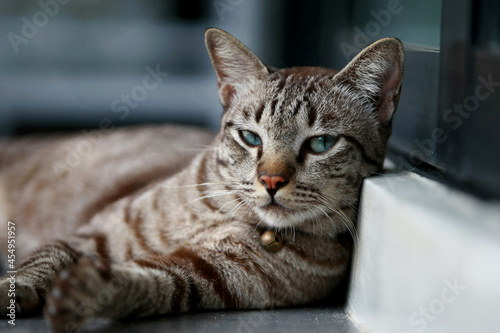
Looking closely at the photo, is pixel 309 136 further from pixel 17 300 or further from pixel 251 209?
pixel 17 300

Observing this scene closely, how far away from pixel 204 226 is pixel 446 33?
1135 mm

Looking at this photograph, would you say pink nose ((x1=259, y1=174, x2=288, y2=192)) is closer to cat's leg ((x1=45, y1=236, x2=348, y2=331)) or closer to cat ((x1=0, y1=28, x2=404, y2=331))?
cat ((x1=0, y1=28, x2=404, y2=331))

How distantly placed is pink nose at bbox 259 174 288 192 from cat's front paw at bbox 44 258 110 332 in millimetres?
601

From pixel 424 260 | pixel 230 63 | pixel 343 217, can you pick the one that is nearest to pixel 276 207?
pixel 343 217

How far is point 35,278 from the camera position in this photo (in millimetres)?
2021

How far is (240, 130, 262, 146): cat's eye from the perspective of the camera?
2113mm

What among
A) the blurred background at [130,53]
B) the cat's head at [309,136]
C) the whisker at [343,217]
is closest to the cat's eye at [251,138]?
the cat's head at [309,136]

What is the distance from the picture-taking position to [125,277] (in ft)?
5.71

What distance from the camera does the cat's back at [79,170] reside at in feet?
9.34

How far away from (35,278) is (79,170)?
3.77 feet

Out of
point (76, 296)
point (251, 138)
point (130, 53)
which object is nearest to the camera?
point (76, 296)

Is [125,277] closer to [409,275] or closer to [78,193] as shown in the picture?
[409,275]

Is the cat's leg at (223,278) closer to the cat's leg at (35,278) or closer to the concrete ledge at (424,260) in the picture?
the concrete ledge at (424,260)

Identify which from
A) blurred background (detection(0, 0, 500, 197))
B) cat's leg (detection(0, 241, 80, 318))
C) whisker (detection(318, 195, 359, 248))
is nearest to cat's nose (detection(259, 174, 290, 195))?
whisker (detection(318, 195, 359, 248))
